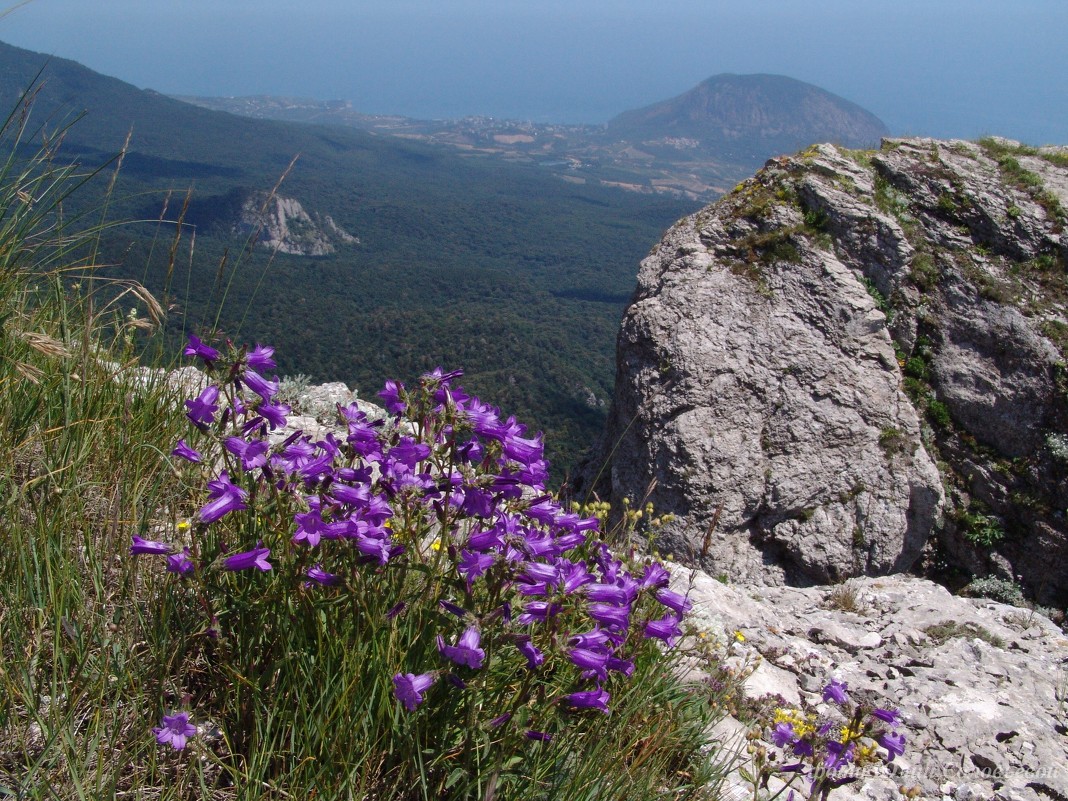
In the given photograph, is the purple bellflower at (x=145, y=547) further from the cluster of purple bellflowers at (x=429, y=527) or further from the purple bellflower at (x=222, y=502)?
the purple bellflower at (x=222, y=502)

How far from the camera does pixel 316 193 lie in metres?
116

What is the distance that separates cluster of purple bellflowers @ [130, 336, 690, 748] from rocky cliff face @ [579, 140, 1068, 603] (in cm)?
482

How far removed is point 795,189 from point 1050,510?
4.27 m

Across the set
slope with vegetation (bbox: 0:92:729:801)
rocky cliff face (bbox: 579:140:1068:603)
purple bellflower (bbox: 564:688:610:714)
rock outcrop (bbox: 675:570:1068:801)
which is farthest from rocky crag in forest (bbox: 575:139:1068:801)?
purple bellflower (bbox: 564:688:610:714)

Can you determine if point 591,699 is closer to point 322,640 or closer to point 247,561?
point 322,640

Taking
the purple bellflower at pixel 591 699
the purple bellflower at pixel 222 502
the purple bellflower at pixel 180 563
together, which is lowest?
the purple bellflower at pixel 591 699

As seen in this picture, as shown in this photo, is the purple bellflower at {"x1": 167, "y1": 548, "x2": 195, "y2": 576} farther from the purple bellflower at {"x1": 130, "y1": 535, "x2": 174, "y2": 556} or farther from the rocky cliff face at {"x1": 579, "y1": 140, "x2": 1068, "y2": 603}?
the rocky cliff face at {"x1": 579, "y1": 140, "x2": 1068, "y2": 603}

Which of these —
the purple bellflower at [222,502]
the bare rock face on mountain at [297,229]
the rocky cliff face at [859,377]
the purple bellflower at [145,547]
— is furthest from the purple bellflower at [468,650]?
the bare rock face on mountain at [297,229]

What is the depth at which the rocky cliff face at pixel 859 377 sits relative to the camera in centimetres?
702

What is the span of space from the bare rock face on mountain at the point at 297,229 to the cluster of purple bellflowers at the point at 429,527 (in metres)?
85.0

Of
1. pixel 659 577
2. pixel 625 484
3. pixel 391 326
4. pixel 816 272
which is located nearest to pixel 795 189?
pixel 816 272

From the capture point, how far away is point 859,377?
7426mm

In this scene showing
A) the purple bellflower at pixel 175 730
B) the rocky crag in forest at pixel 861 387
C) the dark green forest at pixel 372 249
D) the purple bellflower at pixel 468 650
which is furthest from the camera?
the dark green forest at pixel 372 249

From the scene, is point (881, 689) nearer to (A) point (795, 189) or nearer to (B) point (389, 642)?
(B) point (389, 642)
